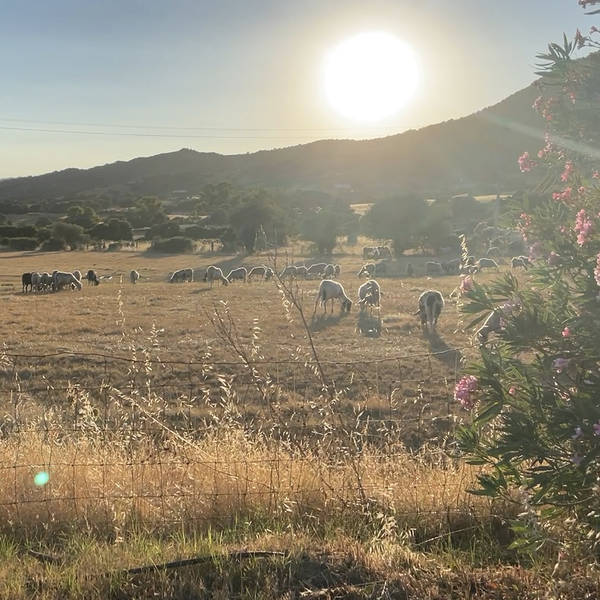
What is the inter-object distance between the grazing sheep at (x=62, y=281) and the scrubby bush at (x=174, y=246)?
3193 centimetres

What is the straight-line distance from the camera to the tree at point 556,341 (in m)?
3.00

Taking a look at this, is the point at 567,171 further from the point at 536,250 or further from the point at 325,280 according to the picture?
the point at 325,280

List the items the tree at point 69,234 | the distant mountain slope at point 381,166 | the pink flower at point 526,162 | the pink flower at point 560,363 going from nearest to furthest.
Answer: the pink flower at point 560,363 → the pink flower at point 526,162 → the tree at point 69,234 → the distant mountain slope at point 381,166

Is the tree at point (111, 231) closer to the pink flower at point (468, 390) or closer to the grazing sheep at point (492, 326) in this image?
the grazing sheep at point (492, 326)

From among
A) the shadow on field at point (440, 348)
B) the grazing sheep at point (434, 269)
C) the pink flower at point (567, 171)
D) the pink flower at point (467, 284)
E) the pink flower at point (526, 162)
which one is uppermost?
the pink flower at point (526, 162)

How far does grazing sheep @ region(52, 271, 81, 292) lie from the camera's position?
36625mm

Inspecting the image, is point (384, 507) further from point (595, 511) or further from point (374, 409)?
point (374, 409)

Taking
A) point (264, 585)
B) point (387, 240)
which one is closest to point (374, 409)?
point (264, 585)

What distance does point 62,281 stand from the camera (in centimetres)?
3684

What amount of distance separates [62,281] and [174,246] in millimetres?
33582

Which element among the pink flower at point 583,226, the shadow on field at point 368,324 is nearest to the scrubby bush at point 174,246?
the shadow on field at point 368,324

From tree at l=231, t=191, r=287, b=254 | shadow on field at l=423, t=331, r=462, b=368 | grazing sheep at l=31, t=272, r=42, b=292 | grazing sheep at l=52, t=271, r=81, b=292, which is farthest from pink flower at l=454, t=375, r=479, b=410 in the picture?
tree at l=231, t=191, r=287, b=254

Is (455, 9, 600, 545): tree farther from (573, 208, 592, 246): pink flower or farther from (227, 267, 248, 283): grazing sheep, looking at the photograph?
(227, 267, 248, 283): grazing sheep

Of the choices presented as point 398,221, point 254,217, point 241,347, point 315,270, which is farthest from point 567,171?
point 398,221
